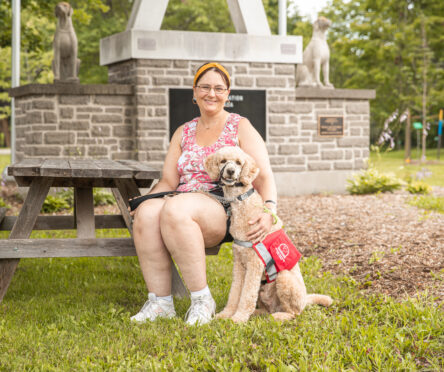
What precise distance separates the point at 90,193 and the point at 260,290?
5.34ft

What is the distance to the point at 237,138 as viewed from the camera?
3820mm

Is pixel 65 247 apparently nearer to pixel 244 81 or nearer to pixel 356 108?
pixel 244 81

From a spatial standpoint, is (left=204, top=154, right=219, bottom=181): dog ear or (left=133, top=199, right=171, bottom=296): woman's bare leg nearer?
(left=204, top=154, right=219, bottom=181): dog ear

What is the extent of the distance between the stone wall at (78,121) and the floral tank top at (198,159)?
584 centimetres

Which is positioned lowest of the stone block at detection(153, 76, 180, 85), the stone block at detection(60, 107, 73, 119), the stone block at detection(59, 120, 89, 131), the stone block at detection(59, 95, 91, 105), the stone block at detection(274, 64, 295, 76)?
the stone block at detection(59, 120, 89, 131)

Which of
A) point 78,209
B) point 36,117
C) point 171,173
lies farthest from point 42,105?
point 171,173

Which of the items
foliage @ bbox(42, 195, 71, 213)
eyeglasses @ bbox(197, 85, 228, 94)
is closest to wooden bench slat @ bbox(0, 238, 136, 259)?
eyeglasses @ bbox(197, 85, 228, 94)

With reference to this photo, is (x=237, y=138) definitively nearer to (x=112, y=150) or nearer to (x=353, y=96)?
(x=112, y=150)

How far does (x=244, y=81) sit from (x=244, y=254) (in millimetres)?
6708

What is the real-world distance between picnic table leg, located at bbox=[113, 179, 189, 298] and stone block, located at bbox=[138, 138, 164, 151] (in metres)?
4.58

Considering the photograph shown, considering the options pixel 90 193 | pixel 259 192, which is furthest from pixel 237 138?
pixel 90 193

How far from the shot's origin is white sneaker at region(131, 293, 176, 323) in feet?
11.7

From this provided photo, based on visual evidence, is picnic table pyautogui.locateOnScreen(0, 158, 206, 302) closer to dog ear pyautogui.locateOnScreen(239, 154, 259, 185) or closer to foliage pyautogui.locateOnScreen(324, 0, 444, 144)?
dog ear pyautogui.locateOnScreen(239, 154, 259, 185)

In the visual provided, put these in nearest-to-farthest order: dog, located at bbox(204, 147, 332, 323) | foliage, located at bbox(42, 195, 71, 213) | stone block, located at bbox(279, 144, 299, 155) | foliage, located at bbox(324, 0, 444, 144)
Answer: dog, located at bbox(204, 147, 332, 323) < foliage, located at bbox(42, 195, 71, 213) < stone block, located at bbox(279, 144, 299, 155) < foliage, located at bbox(324, 0, 444, 144)
